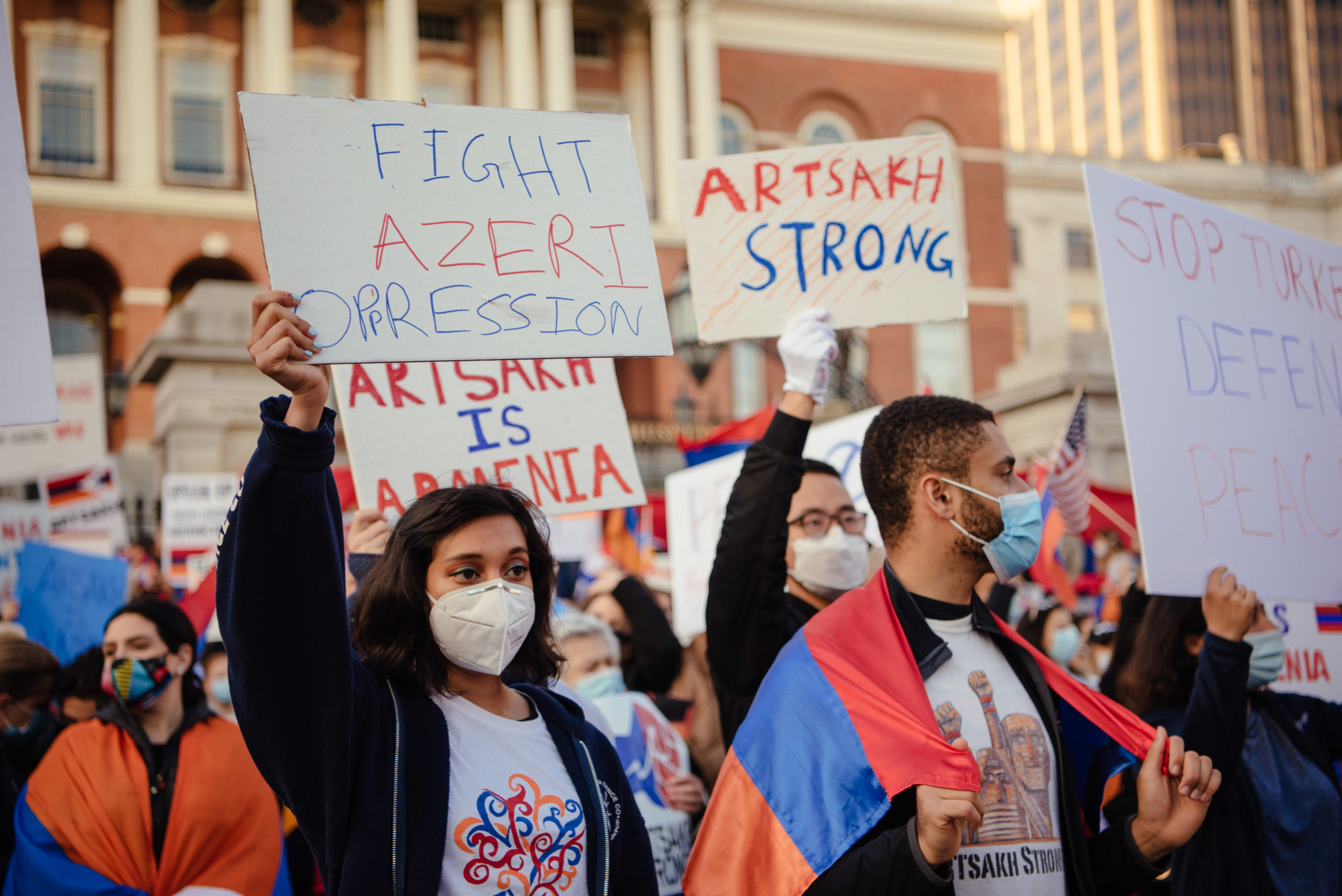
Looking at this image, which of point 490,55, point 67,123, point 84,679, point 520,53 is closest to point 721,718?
point 84,679

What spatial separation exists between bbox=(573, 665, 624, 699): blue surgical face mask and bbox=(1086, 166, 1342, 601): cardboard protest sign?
2077mm

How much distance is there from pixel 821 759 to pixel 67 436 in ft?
26.5

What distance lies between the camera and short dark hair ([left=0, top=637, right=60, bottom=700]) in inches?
174

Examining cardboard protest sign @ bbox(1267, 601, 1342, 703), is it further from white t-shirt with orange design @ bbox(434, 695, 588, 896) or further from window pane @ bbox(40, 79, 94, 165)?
window pane @ bbox(40, 79, 94, 165)

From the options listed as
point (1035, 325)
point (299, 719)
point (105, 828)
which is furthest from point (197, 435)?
point (1035, 325)

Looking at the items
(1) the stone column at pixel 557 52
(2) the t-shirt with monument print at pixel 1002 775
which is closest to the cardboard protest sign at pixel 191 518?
(2) the t-shirt with monument print at pixel 1002 775

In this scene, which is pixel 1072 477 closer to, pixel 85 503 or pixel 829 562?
pixel 829 562

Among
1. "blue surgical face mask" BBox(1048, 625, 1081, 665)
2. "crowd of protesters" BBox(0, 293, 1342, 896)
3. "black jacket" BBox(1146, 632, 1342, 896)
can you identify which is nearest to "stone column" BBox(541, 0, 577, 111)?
"blue surgical face mask" BBox(1048, 625, 1081, 665)

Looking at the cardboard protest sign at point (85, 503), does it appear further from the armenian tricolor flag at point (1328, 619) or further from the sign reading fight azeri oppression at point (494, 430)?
the armenian tricolor flag at point (1328, 619)

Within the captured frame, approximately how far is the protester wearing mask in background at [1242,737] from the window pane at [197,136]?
2944 cm

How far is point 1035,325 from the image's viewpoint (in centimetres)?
4828

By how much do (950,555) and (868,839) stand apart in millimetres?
640

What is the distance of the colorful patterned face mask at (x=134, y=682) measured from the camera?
362 cm

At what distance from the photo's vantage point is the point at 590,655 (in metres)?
4.57
